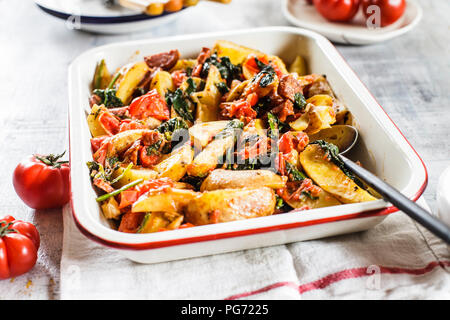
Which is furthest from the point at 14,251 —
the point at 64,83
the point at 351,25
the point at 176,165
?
the point at 351,25

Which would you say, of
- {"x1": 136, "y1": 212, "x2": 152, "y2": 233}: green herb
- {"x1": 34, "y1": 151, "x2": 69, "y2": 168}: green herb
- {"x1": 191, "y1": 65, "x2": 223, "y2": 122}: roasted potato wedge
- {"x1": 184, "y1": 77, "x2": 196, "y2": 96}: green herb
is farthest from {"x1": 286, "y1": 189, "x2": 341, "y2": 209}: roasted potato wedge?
{"x1": 34, "y1": 151, "x2": 69, "y2": 168}: green herb

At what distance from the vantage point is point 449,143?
3.56 meters

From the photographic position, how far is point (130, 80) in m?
3.54

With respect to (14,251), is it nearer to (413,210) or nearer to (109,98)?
(109,98)

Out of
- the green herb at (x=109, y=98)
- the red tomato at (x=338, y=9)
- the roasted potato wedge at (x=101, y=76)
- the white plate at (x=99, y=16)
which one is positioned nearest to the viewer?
the green herb at (x=109, y=98)

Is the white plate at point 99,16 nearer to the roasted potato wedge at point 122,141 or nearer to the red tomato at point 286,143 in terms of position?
the roasted potato wedge at point 122,141

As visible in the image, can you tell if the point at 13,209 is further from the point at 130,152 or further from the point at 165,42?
the point at 165,42

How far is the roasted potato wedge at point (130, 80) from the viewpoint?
3.50 metres

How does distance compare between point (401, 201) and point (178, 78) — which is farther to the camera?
point (178, 78)

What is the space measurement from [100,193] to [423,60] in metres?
3.37

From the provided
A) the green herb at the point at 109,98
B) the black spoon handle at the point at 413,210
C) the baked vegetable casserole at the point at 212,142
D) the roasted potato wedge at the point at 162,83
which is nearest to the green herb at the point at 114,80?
the baked vegetable casserole at the point at 212,142

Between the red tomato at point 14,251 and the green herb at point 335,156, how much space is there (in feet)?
5.60

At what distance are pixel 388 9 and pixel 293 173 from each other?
270cm
